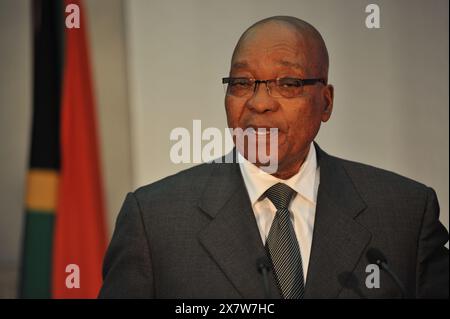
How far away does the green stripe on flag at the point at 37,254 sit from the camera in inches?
108

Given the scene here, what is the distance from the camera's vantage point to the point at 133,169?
2.74m

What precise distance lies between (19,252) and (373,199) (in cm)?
169

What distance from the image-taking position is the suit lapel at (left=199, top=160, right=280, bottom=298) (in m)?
1.88

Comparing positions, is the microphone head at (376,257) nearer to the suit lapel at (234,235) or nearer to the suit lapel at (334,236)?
the suit lapel at (334,236)

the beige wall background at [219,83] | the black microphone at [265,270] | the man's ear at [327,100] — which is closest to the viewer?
the black microphone at [265,270]

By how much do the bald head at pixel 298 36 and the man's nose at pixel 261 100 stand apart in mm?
134

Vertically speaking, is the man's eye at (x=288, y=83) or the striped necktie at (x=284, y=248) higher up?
the man's eye at (x=288, y=83)

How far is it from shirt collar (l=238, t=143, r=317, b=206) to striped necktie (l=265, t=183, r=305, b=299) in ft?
0.08

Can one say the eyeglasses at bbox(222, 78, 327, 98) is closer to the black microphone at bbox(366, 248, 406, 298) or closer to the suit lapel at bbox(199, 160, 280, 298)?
the suit lapel at bbox(199, 160, 280, 298)

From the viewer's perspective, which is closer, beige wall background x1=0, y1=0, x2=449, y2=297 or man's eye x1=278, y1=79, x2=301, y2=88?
man's eye x1=278, y1=79, x2=301, y2=88

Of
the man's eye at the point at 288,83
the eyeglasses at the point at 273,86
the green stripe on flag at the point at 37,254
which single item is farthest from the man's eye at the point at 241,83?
the green stripe on flag at the point at 37,254

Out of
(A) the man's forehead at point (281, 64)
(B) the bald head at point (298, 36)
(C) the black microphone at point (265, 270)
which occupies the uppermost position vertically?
(B) the bald head at point (298, 36)

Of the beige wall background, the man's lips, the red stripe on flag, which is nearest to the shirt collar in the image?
the man's lips
